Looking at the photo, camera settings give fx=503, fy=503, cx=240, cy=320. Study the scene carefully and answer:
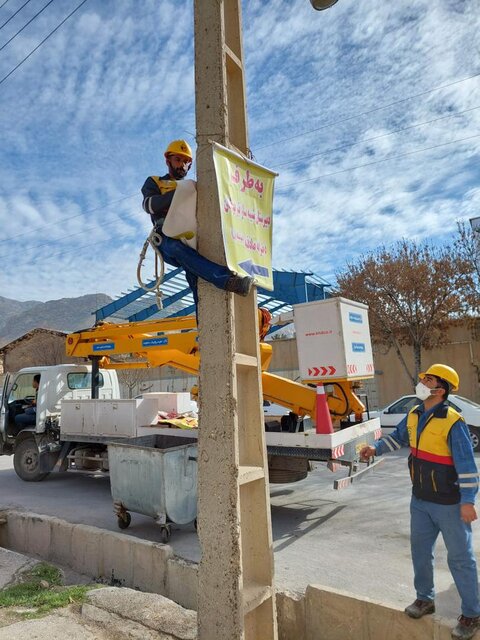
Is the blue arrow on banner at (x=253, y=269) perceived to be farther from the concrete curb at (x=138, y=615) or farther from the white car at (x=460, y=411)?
the white car at (x=460, y=411)

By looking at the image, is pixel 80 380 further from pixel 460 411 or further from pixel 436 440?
pixel 436 440

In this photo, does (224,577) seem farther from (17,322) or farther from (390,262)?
(17,322)

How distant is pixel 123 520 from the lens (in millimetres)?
7156

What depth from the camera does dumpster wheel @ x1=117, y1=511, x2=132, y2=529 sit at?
281 inches

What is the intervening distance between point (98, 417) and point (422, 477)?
7.30 metres

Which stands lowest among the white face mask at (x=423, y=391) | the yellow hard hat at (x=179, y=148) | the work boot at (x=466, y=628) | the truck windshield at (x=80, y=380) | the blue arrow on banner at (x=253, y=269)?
the work boot at (x=466, y=628)

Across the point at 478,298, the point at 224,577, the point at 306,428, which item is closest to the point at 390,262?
the point at 478,298

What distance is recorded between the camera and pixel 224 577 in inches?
111

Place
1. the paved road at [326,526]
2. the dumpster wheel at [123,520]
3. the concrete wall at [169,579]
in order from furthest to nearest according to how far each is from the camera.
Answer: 1. the dumpster wheel at [123,520]
2. the paved road at [326,526]
3. the concrete wall at [169,579]

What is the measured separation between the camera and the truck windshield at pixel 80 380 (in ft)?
37.5

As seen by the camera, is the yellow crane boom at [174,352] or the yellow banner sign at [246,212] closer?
the yellow banner sign at [246,212]

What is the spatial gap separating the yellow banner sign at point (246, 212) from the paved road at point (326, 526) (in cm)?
279

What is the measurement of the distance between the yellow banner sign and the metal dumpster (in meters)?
3.98

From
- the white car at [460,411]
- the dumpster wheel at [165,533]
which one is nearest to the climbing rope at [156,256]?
the dumpster wheel at [165,533]
